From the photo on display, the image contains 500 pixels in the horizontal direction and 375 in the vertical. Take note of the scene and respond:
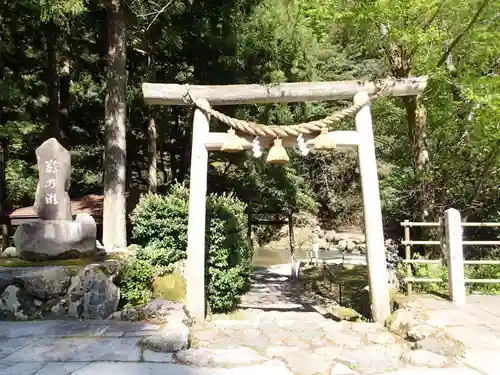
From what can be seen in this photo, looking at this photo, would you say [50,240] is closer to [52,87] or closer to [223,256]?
[223,256]

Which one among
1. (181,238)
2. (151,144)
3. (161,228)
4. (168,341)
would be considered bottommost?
(168,341)

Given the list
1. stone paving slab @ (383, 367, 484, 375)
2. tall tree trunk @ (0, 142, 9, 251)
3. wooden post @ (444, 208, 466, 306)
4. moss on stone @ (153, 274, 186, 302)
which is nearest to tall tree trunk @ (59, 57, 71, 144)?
tall tree trunk @ (0, 142, 9, 251)

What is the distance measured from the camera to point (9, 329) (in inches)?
186

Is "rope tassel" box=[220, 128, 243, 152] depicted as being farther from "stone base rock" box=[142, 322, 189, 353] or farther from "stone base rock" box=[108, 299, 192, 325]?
"stone base rock" box=[142, 322, 189, 353]

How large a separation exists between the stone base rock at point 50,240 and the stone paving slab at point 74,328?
1.38 m

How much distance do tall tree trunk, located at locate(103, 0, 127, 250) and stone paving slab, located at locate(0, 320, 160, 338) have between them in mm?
4413

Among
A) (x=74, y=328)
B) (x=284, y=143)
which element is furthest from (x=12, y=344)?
(x=284, y=143)

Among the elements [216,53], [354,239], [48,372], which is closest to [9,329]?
[48,372]

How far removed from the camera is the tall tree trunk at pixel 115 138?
9.49 meters

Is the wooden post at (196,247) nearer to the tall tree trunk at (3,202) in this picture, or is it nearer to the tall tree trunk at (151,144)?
the tall tree trunk at (151,144)

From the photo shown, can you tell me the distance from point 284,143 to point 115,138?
5.40 m

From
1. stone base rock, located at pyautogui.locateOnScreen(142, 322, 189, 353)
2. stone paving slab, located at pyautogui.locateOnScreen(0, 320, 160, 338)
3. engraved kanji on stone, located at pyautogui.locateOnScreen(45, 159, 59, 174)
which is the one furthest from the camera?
engraved kanji on stone, located at pyautogui.locateOnScreen(45, 159, 59, 174)

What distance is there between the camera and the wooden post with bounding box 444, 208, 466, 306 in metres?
5.60

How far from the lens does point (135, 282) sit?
20.9 feet
